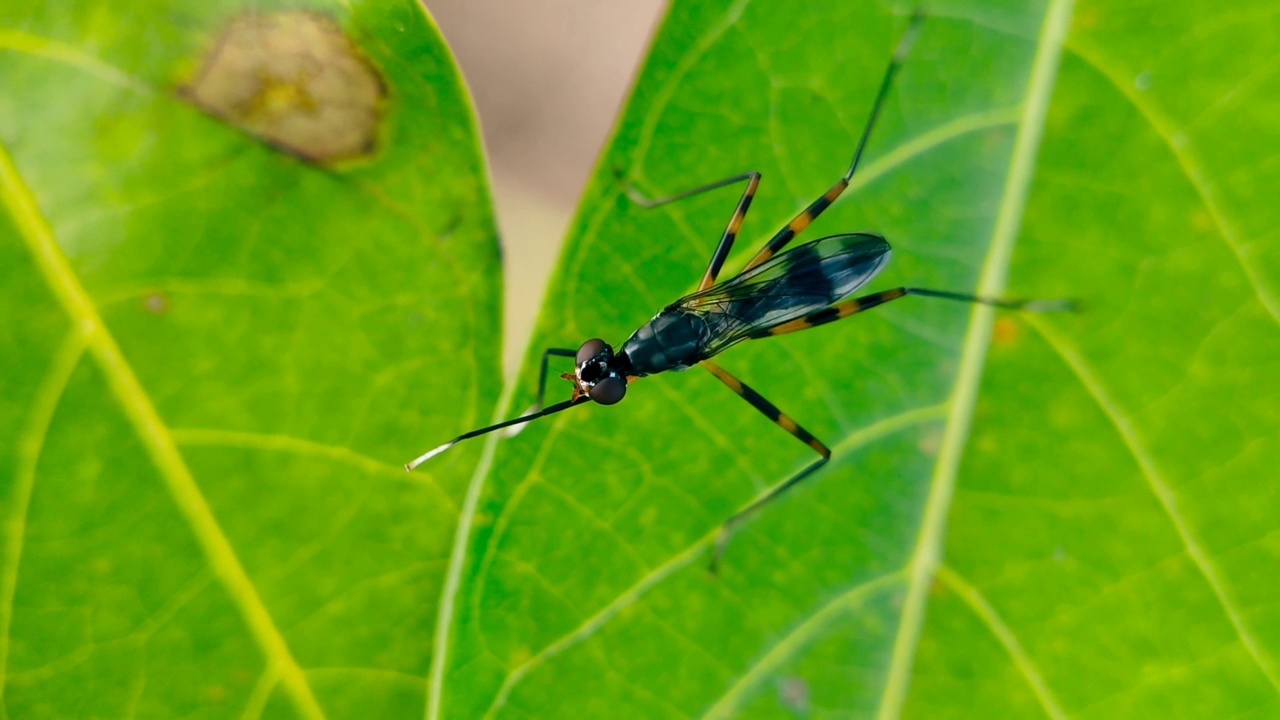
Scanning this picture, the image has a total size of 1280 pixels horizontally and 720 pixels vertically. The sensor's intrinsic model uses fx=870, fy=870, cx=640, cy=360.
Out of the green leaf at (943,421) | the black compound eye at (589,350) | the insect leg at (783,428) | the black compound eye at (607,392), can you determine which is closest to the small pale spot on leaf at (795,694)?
the green leaf at (943,421)

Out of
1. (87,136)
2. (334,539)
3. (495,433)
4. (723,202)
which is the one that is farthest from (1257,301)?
(87,136)

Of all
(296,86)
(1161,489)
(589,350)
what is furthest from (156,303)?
(1161,489)

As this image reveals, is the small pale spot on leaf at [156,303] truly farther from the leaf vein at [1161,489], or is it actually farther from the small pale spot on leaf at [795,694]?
the leaf vein at [1161,489]

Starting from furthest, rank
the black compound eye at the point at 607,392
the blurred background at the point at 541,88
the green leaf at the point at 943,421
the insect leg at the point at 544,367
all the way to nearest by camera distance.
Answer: the blurred background at the point at 541,88 → the black compound eye at the point at 607,392 → the insect leg at the point at 544,367 → the green leaf at the point at 943,421

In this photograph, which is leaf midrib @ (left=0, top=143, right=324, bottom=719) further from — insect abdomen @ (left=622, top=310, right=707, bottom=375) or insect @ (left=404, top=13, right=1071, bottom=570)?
insect abdomen @ (left=622, top=310, right=707, bottom=375)

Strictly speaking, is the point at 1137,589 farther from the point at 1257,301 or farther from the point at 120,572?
the point at 120,572

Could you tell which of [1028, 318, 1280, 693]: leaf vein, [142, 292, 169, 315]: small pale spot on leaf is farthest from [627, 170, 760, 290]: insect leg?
[142, 292, 169, 315]: small pale spot on leaf
